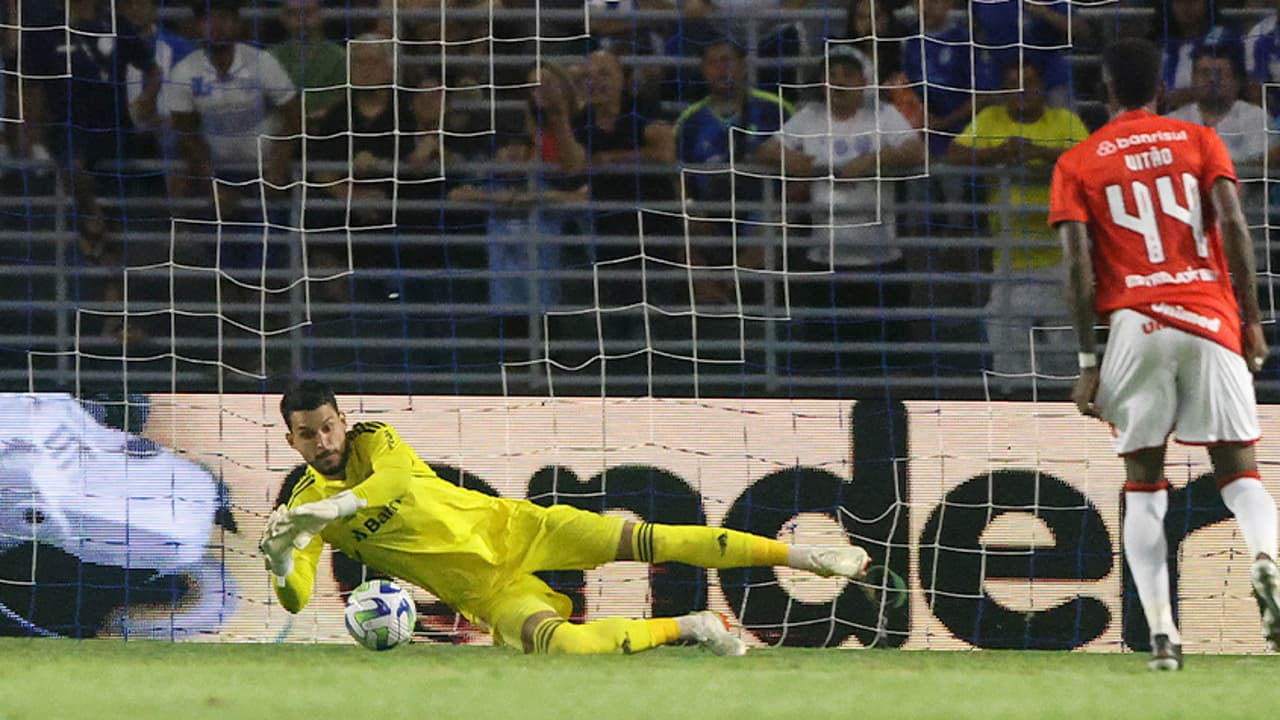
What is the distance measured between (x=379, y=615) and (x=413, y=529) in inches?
12.9

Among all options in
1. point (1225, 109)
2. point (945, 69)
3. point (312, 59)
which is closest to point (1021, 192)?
point (945, 69)

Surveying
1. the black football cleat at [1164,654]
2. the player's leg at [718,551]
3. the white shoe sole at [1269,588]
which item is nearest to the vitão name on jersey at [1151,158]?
the white shoe sole at [1269,588]

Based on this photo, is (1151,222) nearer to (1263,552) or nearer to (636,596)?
(1263,552)

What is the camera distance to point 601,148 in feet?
30.5

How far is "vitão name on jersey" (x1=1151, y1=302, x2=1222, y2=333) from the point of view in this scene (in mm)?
5664

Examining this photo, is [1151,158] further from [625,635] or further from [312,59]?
[312,59]

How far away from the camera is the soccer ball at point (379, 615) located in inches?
269

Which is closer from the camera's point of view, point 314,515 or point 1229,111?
point 314,515

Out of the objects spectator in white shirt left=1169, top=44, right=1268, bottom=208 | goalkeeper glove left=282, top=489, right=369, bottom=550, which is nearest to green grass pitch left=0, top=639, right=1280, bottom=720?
goalkeeper glove left=282, top=489, right=369, bottom=550

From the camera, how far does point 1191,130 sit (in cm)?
575

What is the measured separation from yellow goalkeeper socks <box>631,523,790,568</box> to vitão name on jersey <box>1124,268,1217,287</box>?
6.22ft

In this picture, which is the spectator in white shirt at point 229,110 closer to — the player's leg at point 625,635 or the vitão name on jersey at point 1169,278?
the player's leg at point 625,635

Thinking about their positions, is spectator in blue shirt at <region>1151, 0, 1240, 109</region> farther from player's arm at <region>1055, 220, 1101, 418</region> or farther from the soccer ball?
the soccer ball

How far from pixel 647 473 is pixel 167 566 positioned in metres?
1.91
